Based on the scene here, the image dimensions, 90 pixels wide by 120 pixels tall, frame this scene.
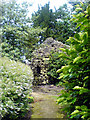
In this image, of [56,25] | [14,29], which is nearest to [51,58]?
[14,29]

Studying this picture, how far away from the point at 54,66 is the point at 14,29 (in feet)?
9.27

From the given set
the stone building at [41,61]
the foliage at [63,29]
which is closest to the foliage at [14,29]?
the stone building at [41,61]

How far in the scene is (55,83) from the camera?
679 centimetres

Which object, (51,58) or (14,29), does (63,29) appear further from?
(14,29)

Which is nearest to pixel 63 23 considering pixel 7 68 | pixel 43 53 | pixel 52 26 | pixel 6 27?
pixel 52 26

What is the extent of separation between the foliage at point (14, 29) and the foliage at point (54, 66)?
153 cm

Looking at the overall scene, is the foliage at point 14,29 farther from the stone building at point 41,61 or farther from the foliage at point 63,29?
the foliage at point 63,29

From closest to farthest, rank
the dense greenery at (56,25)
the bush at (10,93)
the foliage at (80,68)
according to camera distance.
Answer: the foliage at (80,68)
the bush at (10,93)
the dense greenery at (56,25)

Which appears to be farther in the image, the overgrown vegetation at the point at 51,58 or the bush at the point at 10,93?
the bush at the point at 10,93

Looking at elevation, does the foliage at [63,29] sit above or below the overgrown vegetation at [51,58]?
above

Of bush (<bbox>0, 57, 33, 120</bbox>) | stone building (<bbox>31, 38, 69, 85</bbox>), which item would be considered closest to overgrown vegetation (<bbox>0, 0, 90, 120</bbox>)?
bush (<bbox>0, 57, 33, 120</bbox>)

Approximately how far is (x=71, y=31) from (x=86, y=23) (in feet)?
25.4

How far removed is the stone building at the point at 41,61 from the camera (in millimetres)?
6676

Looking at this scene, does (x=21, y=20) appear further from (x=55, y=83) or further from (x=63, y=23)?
(x=63, y=23)
